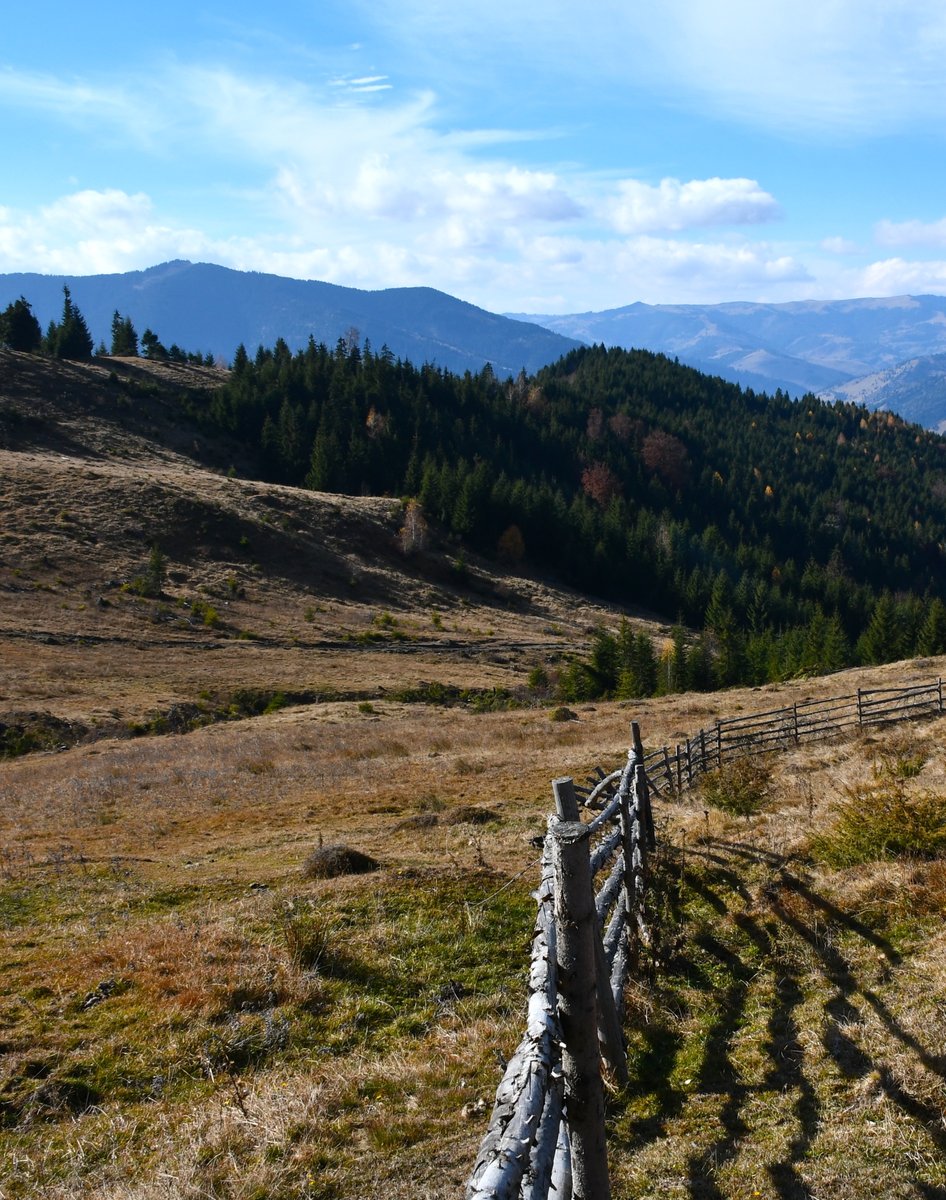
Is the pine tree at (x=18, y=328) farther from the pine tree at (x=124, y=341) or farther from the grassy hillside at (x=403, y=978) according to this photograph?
the grassy hillside at (x=403, y=978)

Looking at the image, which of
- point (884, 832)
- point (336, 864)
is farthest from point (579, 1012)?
point (336, 864)

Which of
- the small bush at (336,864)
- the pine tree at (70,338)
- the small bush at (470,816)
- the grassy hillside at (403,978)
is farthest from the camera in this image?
the pine tree at (70,338)

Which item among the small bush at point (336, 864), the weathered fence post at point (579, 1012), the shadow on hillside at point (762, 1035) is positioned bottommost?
the small bush at point (336, 864)

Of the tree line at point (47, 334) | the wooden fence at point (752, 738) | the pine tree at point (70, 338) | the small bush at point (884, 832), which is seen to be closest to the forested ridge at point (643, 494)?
the pine tree at point (70, 338)

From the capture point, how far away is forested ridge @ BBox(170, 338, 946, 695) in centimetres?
6800

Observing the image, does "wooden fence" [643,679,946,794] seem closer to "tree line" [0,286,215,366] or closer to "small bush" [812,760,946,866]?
"small bush" [812,760,946,866]

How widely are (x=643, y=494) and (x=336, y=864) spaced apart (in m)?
131

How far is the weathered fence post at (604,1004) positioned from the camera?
528cm

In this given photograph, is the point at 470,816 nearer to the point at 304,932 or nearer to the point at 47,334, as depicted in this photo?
the point at 304,932

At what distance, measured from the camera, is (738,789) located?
44.0 feet

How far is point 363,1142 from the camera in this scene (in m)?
5.31

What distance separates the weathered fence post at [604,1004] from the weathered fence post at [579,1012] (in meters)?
0.97

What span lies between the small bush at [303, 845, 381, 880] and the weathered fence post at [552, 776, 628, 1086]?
680 cm

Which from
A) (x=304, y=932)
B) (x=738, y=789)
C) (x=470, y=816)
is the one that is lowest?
(x=470, y=816)
